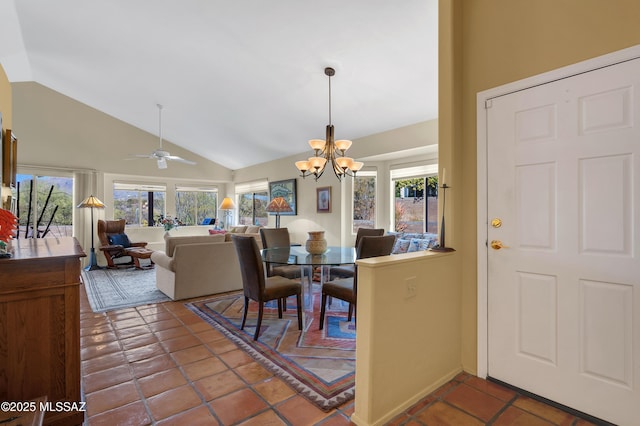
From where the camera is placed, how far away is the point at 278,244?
438 cm

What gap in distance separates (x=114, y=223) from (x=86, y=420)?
6355 mm

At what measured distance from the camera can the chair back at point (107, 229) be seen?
6617mm

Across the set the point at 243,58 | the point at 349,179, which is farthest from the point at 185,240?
the point at 349,179

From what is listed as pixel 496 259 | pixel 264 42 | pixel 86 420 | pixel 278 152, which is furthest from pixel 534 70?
pixel 278 152

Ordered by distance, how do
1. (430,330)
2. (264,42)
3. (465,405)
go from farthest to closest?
(264,42) < (430,330) < (465,405)

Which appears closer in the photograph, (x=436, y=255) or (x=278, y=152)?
(x=436, y=255)

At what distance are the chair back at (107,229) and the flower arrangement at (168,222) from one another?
1018 mm

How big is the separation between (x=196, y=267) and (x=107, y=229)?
163 inches

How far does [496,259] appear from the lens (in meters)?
2.06

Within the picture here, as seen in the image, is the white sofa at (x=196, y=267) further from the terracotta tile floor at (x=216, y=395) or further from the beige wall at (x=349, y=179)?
the beige wall at (x=349, y=179)

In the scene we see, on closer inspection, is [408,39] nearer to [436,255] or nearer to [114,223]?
[436,255]

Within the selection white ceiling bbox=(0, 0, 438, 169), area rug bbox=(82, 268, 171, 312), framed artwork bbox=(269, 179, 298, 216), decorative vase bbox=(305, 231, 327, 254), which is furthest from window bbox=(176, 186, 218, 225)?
decorative vase bbox=(305, 231, 327, 254)

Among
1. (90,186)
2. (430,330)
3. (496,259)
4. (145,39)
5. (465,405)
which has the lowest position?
(465,405)

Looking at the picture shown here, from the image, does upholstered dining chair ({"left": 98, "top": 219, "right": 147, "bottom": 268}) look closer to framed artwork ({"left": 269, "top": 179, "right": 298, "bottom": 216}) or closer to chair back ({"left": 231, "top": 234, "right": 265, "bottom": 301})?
framed artwork ({"left": 269, "top": 179, "right": 298, "bottom": 216})
